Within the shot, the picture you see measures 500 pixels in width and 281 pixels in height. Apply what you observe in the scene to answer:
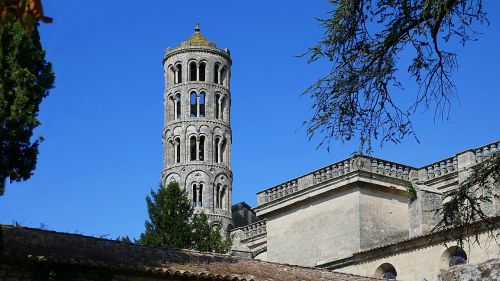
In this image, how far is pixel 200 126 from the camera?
208ft

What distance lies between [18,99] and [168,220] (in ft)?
53.6

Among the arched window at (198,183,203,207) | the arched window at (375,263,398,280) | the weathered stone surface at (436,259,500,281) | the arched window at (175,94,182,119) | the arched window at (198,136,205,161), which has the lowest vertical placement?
the weathered stone surface at (436,259,500,281)

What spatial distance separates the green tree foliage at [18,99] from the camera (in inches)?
762

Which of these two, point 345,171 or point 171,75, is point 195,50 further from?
point 345,171

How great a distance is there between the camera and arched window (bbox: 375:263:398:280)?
3084 cm

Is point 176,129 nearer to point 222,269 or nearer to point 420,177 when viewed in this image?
point 420,177

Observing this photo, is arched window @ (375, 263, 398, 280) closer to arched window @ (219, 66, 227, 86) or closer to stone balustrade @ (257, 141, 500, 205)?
stone balustrade @ (257, 141, 500, 205)

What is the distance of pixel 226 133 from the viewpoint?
64312 millimetres

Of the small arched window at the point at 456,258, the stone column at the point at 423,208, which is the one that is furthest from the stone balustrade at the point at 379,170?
the small arched window at the point at 456,258

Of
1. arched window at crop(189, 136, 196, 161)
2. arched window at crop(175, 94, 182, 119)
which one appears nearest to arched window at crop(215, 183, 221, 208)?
arched window at crop(189, 136, 196, 161)

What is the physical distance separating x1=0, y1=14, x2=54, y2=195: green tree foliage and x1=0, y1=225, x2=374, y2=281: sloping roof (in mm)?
1596

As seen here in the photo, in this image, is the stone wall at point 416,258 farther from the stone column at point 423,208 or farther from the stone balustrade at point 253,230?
the stone balustrade at point 253,230

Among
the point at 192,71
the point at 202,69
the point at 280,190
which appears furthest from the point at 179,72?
the point at 280,190

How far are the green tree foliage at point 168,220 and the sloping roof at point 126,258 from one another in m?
12.5
